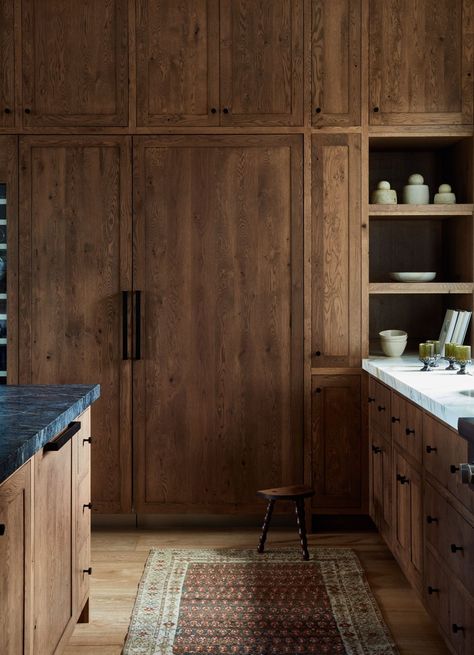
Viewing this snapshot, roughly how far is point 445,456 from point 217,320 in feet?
5.42

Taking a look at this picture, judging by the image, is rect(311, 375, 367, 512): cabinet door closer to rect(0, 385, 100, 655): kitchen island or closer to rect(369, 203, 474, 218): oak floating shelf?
rect(369, 203, 474, 218): oak floating shelf

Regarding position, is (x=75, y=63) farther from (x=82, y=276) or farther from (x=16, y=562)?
(x=16, y=562)

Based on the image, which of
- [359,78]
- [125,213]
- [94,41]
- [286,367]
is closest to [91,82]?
[94,41]

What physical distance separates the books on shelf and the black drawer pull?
6.94 feet

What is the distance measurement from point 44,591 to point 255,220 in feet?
7.31

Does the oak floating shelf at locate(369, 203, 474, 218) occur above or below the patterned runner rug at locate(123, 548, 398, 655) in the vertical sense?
above

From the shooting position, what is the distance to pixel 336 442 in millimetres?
3670

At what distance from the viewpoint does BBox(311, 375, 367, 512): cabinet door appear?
3.67 m

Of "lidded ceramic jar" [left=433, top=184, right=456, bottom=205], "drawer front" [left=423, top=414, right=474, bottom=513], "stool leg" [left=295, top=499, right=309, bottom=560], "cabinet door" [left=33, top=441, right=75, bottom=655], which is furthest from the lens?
"lidded ceramic jar" [left=433, top=184, right=456, bottom=205]

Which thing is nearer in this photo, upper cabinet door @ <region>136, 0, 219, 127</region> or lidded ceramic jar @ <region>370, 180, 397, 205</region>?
upper cabinet door @ <region>136, 0, 219, 127</region>

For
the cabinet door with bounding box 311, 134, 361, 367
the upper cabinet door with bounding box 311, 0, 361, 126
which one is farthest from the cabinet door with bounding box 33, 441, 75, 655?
the upper cabinet door with bounding box 311, 0, 361, 126

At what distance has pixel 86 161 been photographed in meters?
3.64

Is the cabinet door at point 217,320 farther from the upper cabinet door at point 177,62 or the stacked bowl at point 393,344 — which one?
the stacked bowl at point 393,344

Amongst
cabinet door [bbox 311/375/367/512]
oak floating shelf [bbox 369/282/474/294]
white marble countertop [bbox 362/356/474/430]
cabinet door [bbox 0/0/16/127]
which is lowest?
cabinet door [bbox 311/375/367/512]
